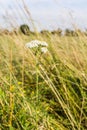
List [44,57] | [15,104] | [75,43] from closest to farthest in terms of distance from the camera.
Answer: [15,104], [44,57], [75,43]

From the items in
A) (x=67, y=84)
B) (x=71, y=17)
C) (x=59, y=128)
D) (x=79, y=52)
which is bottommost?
(x=59, y=128)

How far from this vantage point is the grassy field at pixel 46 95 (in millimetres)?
2045

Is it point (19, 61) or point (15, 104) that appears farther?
point (19, 61)

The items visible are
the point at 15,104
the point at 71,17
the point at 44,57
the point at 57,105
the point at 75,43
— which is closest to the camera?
the point at 15,104

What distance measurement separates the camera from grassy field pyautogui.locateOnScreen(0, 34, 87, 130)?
6.71ft

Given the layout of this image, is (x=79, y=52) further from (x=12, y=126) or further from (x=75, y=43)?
(x=12, y=126)

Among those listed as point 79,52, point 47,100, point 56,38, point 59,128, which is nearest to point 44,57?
point 79,52

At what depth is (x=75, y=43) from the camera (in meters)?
4.28

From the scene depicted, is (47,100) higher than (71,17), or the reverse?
(71,17)

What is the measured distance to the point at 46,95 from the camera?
10.7ft

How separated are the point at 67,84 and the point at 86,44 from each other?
660 millimetres

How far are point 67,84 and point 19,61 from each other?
80.8 inches

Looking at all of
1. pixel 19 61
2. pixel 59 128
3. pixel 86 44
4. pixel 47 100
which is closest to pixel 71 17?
pixel 86 44

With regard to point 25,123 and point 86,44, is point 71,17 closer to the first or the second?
point 86,44
